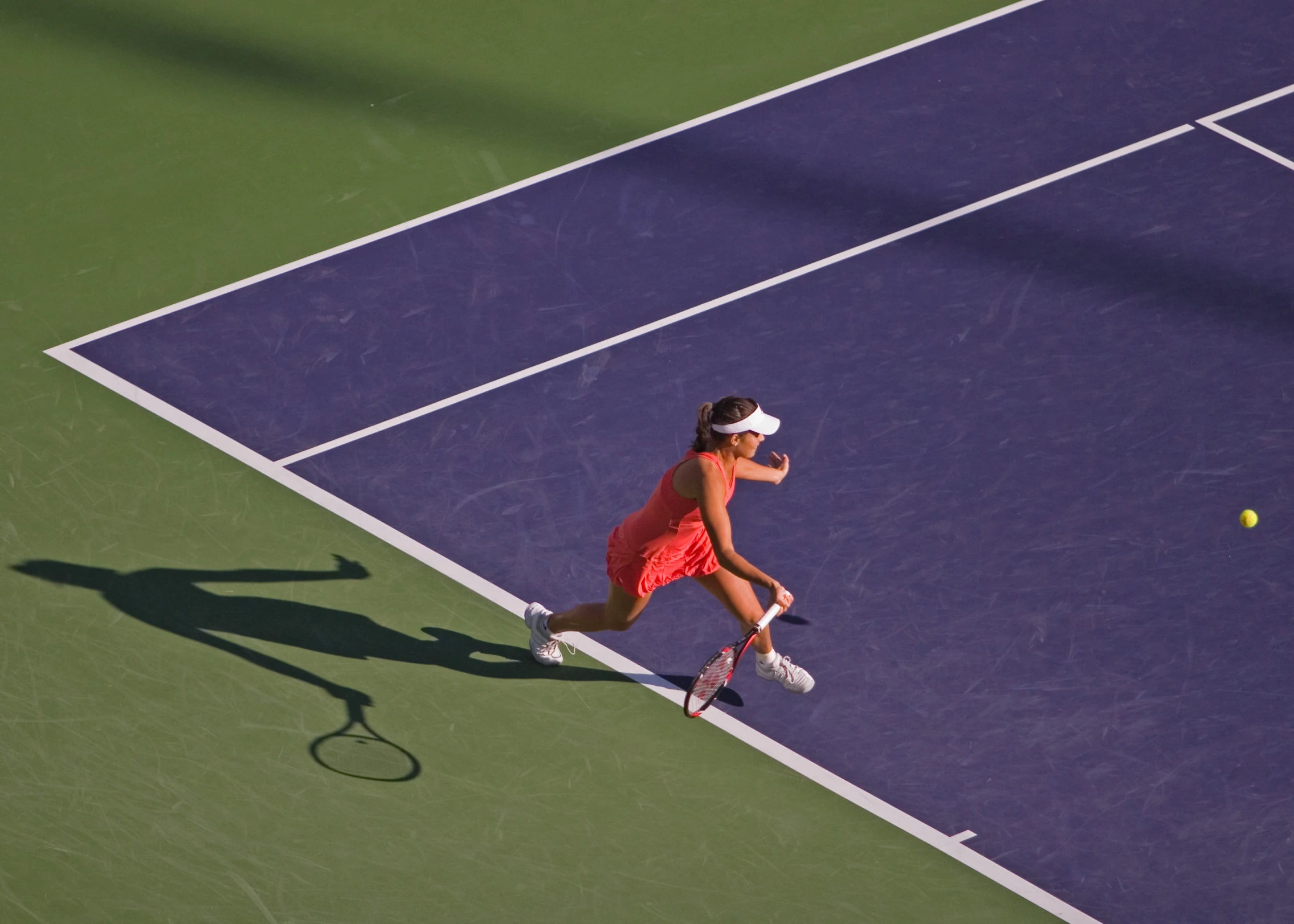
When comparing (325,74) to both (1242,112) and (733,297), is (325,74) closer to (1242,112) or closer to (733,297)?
(733,297)

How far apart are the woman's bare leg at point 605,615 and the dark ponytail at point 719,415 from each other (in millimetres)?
827

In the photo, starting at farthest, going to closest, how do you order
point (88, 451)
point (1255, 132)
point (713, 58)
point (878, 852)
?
1. point (713, 58)
2. point (1255, 132)
3. point (88, 451)
4. point (878, 852)

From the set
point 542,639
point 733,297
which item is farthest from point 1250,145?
point 542,639

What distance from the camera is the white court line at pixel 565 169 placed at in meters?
11.4

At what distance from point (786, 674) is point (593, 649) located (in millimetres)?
980

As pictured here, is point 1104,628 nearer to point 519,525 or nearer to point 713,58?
point 519,525

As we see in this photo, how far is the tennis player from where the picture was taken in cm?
828

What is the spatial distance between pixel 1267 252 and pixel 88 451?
22.5 feet

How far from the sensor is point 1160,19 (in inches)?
538

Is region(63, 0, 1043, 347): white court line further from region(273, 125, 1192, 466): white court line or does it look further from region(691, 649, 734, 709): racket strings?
region(691, 649, 734, 709): racket strings

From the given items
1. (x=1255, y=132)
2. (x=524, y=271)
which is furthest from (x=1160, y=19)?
(x=524, y=271)

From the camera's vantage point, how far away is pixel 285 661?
923cm

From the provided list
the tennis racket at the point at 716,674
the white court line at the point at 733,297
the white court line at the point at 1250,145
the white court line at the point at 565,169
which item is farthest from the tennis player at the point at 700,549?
the white court line at the point at 1250,145

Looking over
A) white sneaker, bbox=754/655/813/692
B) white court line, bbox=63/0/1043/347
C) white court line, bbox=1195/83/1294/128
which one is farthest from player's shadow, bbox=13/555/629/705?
white court line, bbox=1195/83/1294/128
